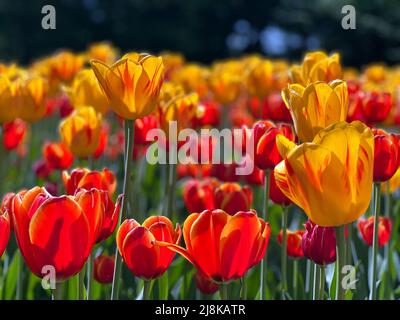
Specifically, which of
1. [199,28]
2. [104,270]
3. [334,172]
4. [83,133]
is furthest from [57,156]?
[199,28]

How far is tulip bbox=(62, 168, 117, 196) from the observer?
4.64 feet

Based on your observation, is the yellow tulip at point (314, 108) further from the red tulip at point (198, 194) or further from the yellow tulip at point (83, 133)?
the yellow tulip at point (83, 133)

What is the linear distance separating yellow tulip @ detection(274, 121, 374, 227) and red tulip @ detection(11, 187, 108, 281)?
0.32m

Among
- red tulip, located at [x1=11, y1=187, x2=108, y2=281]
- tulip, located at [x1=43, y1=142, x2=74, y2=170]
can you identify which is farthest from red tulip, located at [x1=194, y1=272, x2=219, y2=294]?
tulip, located at [x1=43, y1=142, x2=74, y2=170]

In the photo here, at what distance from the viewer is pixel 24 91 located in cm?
211

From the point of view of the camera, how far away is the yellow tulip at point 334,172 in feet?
3.44

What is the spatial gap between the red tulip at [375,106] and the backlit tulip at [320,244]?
0.74 metres

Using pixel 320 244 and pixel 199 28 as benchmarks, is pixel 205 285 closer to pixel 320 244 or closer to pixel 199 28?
pixel 320 244

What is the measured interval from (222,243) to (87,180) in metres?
0.39

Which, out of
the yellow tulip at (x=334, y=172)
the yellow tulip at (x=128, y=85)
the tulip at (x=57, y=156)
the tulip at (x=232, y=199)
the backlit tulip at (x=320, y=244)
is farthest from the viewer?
the tulip at (x=57, y=156)

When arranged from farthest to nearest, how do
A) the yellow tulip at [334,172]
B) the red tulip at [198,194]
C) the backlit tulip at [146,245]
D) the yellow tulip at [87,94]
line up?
1. the yellow tulip at [87,94]
2. the red tulip at [198,194]
3. the backlit tulip at [146,245]
4. the yellow tulip at [334,172]

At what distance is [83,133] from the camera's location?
80.2 inches

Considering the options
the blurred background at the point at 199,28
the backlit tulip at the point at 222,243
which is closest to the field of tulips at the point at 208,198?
the backlit tulip at the point at 222,243
